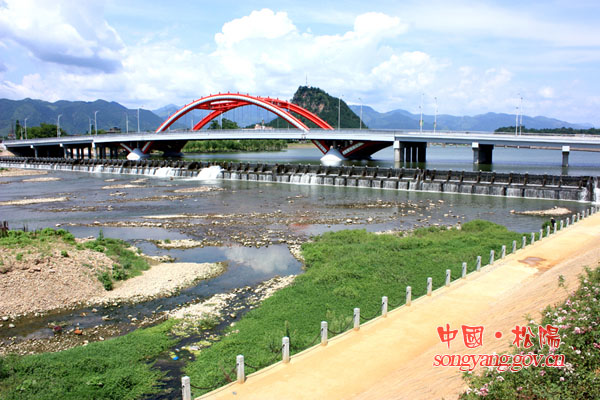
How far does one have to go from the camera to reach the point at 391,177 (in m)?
49.8

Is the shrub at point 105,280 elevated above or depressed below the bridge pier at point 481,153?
below

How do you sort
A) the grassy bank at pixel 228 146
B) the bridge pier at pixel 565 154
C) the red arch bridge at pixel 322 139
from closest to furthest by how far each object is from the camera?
the red arch bridge at pixel 322 139, the bridge pier at pixel 565 154, the grassy bank at pixel 228 146

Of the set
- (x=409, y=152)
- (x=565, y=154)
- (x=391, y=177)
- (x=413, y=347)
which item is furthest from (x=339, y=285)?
(x=409, y=152)

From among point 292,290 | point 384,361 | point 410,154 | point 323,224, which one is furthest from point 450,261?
point 410,154

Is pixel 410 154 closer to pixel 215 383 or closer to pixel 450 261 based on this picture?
pixel 450 261

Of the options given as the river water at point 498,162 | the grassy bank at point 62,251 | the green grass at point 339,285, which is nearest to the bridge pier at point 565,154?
the river water at point 498,162

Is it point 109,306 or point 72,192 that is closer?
point 109,306

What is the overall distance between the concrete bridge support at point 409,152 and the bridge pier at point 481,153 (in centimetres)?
1049

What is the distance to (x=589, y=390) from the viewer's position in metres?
6.51

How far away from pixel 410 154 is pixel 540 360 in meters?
77.7

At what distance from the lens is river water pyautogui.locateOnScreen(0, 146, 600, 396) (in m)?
18.1

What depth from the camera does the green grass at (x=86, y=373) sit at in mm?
9367

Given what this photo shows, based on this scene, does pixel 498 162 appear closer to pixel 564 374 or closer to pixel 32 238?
pixel 32 238

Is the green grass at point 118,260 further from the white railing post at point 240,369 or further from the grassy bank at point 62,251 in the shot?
the white railing post at point 240,369
